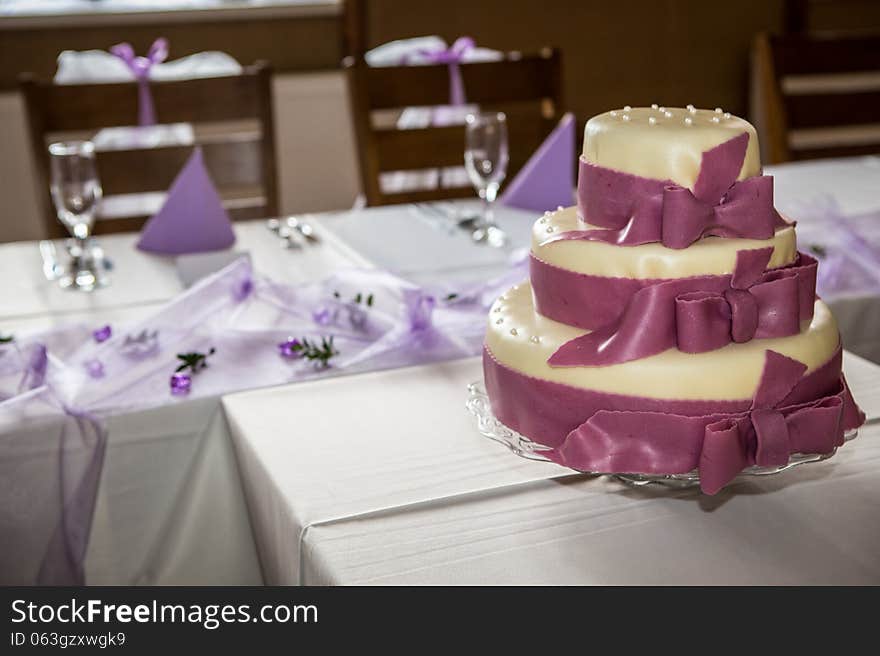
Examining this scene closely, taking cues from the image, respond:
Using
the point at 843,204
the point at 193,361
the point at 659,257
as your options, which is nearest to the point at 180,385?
the point at 193,361

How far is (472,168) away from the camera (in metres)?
1.85

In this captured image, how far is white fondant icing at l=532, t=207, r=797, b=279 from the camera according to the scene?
2.91 feet

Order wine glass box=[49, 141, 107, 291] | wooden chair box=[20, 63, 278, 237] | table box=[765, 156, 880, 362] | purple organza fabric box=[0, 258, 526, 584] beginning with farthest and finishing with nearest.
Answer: wooden chair box=[20, 63, 278, 237]
wine glass box=[49, 141, 107, 291]
table box=[765, 156, 880, 362]
purple organza fabric box=[0, 258, 526, 584]

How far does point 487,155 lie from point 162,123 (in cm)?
76

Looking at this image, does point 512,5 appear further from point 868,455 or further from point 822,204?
point 868,455

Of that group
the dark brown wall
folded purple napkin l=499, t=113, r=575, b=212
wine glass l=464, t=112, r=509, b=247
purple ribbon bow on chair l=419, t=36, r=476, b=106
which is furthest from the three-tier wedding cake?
the dark brown wall

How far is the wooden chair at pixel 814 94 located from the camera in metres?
2.65

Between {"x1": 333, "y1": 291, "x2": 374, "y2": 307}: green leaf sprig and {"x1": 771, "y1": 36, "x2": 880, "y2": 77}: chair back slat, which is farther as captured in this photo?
{"x1": 771, "y1": 36, "x2": 880, "y2": 77}: chair back slat

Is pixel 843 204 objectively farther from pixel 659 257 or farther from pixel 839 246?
pixel 659 257

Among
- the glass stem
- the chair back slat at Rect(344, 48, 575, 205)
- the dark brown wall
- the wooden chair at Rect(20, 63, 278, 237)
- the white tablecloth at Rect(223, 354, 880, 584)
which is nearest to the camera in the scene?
the white tablecloth at Rect(223, 354, 880, 584)

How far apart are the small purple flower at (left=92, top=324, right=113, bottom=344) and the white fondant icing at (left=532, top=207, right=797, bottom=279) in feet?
2.07

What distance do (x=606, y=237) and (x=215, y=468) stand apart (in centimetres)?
52

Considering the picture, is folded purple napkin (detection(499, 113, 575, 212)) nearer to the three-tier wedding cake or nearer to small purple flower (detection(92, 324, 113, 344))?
small purple flower (detection(92, 324, 113, 344))
